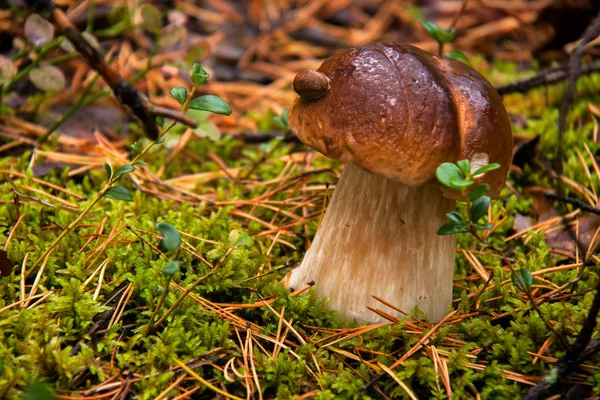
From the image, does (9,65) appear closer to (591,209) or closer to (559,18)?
(591,209)

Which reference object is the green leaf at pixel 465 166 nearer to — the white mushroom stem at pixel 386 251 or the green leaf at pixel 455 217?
the green leaf at pixel 455 217

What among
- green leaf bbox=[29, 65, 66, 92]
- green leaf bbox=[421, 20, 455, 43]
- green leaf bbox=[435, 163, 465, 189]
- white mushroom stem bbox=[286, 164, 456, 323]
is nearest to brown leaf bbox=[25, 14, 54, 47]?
green leaf bbox=[29, 65, 66, 92]

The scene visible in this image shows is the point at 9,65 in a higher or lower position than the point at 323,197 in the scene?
higher

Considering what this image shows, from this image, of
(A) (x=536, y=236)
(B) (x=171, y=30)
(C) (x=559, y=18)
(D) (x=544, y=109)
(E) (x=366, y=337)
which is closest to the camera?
(E) (x=366, y=337)

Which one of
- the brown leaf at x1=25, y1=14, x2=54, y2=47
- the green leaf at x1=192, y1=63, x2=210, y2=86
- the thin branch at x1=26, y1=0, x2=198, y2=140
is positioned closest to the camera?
the green leaf at x1=192, y1=63, x2=210, y2=86

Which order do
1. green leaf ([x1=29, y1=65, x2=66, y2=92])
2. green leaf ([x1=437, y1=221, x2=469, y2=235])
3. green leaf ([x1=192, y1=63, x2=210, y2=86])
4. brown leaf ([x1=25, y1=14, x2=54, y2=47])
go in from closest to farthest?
green leaf ([x1=437, y1=221, x2=469, y2=235]), green leaf ([x1=192, y1=63, x2=210, y2=86]), brown leaf ([x1=25, y1=14, x2=54, y2=47]), green leaf ([x1=29, y1=65, x2=66, y2=92])

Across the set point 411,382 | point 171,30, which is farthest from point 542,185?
point 171,30

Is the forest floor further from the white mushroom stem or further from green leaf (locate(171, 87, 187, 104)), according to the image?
green leaf (locate(171, 87, 187, 104))
